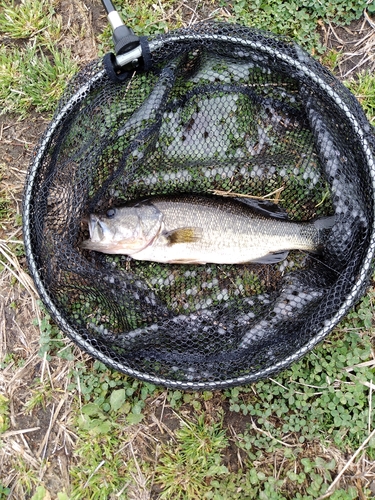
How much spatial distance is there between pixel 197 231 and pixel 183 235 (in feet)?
0.29

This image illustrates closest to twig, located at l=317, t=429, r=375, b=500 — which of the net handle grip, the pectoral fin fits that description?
the pectoral fin

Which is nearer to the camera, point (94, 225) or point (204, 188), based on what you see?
point (94, 225)

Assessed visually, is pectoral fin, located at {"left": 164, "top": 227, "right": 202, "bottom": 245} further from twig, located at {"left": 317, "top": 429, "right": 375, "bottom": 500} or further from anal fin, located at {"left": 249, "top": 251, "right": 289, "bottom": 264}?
twig, located at {"left": 317, "top": 429, "right": 375, "bottom": 500}

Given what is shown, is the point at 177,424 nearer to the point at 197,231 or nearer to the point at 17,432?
the point at 17,432

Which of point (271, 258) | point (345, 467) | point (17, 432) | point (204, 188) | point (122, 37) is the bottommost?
point (345, 467)

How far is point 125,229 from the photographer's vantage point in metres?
2.96

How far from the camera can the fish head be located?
2934 mm

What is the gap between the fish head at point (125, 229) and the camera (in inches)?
115

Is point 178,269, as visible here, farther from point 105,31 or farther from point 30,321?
point 105,31

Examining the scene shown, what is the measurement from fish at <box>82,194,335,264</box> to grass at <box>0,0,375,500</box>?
703 millimetres

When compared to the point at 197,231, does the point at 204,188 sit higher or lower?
higher

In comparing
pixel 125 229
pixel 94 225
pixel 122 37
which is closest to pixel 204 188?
pixel 125 229

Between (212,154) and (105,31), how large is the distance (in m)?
1.19

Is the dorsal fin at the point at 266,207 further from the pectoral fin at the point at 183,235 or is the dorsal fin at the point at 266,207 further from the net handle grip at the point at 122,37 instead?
the net handle grip at the point at 122,37
